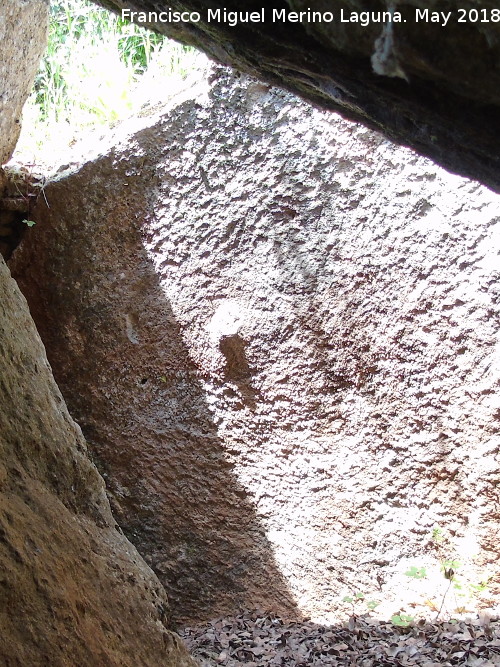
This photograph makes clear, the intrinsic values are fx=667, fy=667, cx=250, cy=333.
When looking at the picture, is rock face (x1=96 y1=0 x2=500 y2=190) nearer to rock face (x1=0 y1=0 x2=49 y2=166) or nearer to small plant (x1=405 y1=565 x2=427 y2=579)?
rock face (x1=0 y1=0 x2=49 y2=166)

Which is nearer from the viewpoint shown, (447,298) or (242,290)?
(447,298)

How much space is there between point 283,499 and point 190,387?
680 mm

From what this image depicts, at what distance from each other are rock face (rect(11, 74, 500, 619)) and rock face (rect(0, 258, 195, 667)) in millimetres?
986

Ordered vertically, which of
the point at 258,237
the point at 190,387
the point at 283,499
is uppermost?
the point at 258,237

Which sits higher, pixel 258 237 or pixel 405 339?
pixel 258 237

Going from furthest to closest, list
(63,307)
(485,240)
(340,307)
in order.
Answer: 1. (63,307)
2. (340,307)
3. (485,240)

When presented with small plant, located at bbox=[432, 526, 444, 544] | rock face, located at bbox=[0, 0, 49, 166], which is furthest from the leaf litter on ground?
rock face, located at bbox=[0, 0, 49, 166]

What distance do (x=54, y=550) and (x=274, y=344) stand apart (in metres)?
1.63

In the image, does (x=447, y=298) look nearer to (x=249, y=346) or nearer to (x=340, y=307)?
(x=340, y=307)

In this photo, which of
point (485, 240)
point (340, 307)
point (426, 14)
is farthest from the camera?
point (340, 307)

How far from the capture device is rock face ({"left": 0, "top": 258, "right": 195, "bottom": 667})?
1.51 metres

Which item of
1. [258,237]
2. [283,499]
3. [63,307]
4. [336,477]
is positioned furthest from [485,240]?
[63,307]

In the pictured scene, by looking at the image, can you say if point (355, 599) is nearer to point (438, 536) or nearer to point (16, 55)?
point (438, 536)

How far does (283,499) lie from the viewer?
308cm
